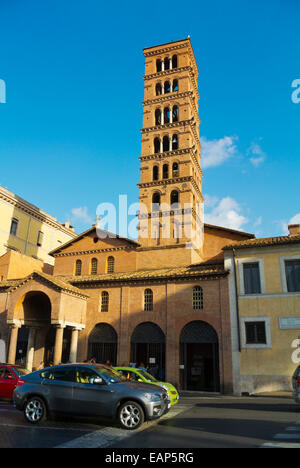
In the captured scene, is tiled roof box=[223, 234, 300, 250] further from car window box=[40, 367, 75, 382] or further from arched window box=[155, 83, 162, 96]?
arched window box=[155, 83, 162, 96]

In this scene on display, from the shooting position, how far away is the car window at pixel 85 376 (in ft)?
31.8

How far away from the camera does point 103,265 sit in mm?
30625

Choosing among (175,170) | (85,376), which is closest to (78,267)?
(175,170)

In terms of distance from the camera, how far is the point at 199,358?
25.9 metres

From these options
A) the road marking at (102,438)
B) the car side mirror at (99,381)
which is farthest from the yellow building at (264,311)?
the car side mirror at (99,381)

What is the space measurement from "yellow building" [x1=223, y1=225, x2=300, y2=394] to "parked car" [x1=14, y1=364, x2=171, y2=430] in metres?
13.0

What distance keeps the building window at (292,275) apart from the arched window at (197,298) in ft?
18.7

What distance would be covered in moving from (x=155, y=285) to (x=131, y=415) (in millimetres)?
16681

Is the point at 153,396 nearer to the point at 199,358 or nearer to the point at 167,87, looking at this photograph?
the point at 199,358

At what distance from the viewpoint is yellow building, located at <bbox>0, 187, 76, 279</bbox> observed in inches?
1596

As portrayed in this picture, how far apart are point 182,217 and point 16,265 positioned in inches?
612

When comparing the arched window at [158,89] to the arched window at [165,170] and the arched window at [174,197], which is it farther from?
the arched window at [174,197]
